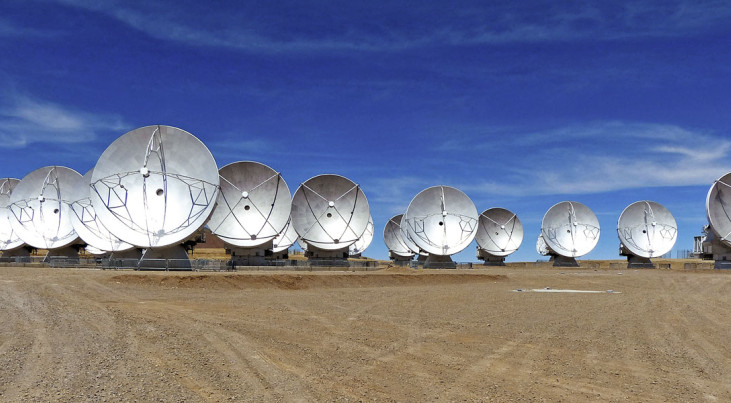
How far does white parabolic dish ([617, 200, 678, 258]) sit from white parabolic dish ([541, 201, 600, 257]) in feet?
9.99

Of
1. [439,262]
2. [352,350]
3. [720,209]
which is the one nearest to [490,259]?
[439,262]

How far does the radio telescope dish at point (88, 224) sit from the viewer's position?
48438mm

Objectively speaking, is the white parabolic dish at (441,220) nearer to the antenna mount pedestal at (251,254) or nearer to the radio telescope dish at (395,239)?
the antenna mount pedestal at (251,254)

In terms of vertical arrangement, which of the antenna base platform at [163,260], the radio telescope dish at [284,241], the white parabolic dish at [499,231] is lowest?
the antenna base platform at [163,260]

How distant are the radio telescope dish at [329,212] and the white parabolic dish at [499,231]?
79.3 feet

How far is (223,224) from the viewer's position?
48.6 meters

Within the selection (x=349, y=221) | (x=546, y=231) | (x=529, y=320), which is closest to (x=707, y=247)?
(x=546, y=231)

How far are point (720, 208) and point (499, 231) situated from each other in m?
24.4

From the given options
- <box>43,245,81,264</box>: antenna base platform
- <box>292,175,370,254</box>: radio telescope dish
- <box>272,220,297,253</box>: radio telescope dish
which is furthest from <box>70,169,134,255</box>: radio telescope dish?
<box>272,220,297,253</box>: radio telescope dish

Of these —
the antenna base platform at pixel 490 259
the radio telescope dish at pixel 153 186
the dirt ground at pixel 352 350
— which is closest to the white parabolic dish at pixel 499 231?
the antenna base platform at pixel 490 259

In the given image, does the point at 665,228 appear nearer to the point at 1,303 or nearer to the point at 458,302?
the point at 458,302

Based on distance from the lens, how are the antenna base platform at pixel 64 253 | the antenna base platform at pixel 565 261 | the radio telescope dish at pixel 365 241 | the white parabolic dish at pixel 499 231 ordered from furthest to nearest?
1. the radio telescope dish at pixel 365 241
2. the white parabolic dish at pixel 499 231
3. the antenna base platform at pixel 565 261
4. the antenna base platform at pixel 64 253

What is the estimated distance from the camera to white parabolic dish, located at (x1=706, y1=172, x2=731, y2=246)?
53.4m

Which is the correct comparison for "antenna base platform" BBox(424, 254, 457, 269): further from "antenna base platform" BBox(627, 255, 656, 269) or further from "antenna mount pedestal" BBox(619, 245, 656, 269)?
"antenna base platform" BBox(627, 255, 656, 269)
